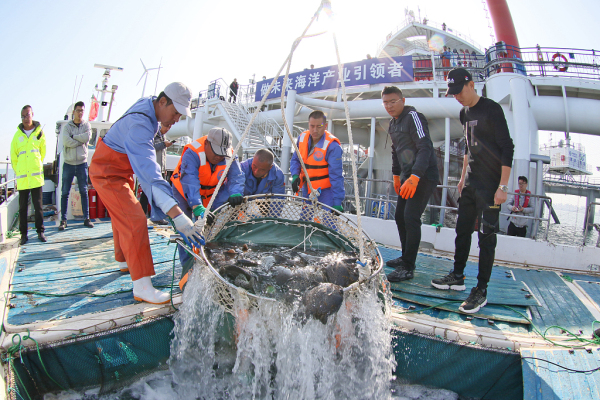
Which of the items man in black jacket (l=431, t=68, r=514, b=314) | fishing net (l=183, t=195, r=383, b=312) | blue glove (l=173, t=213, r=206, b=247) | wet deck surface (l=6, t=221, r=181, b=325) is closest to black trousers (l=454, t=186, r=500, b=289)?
man in black jacket (l=431, t=68, r=514, b=314)

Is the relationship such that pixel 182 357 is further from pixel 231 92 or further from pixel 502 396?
pixel 231 92

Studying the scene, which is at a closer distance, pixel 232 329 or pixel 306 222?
pixel 232 329

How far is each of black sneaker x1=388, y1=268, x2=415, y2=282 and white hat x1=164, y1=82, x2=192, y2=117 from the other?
2345 mm

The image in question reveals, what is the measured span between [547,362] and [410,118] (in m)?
2.15

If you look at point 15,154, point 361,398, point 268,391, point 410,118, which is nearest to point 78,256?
point 15,154

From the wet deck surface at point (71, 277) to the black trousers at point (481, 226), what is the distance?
2.52m

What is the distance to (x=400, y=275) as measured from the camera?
3000mm

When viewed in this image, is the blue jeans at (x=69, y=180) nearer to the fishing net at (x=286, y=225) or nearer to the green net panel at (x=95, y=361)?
the fishing net at (x=286, y=225)

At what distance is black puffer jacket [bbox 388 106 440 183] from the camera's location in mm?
2826

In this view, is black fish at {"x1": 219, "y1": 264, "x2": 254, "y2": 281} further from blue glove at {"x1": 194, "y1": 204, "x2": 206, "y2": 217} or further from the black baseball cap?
the black baseball cap

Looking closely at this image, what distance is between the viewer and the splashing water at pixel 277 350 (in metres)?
1.58

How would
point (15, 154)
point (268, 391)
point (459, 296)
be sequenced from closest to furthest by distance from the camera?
point (268, 391) → point (459, 296) → point (15, 154)

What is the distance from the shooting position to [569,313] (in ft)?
8.27

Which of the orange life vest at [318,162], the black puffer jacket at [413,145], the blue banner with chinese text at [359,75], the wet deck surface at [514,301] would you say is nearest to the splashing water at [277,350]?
the wet deck surface at [514,301]
